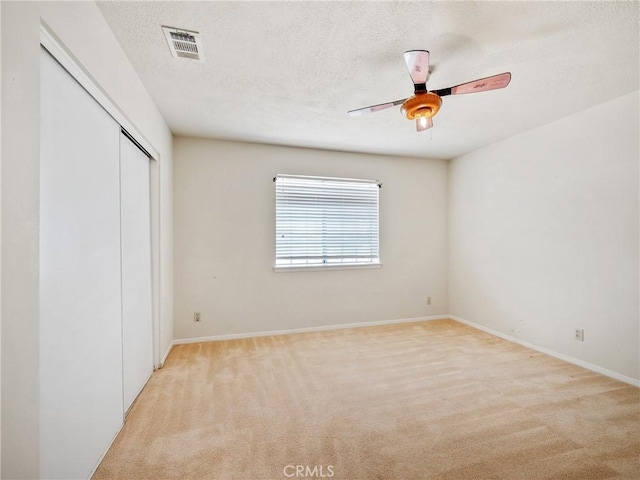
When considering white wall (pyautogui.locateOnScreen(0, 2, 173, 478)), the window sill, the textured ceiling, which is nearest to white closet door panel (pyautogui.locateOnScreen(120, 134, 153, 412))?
the textured ceiling

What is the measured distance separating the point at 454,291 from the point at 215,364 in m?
3.62

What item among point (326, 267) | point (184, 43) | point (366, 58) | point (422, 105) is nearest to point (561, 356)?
point (326, 267)

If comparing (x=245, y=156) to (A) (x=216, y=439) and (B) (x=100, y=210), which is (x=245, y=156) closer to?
(B) (x=100, y=210)

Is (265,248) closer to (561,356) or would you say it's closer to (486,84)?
(486,84)

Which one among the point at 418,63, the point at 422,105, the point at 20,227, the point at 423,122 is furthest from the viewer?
the point at 423,122

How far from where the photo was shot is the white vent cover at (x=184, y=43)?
170cm

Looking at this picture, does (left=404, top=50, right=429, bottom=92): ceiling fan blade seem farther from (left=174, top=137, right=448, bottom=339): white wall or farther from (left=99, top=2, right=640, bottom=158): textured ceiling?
(left=174, top=137, right=448, bottom=339): white wall

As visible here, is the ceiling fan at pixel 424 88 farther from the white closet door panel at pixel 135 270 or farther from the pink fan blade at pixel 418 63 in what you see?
the white closet door panel at pixel 135 270

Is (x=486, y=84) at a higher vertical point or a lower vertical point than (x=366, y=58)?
lower

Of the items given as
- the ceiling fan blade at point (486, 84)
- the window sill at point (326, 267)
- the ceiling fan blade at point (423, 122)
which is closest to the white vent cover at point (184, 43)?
the ceiling fan blade at point (423, 122)

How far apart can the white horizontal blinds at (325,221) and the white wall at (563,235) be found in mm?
1499

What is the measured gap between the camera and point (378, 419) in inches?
78.7

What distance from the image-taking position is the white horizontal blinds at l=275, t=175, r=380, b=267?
3.83 meters

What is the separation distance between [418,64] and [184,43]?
4.87 feet
